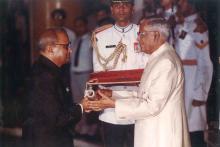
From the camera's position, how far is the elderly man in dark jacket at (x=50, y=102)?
4316 mm

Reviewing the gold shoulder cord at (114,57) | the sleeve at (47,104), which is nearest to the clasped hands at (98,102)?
the sleeve at (47,104)

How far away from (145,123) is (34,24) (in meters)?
7.77

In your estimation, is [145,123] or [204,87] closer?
[145,123]

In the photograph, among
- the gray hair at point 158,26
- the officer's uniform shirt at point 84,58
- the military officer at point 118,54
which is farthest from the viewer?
the officer's uniform shirt at point 84,58

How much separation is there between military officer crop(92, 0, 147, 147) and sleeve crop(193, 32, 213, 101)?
4.65 feet

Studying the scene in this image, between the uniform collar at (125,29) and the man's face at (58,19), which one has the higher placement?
the man's face at (58,19)

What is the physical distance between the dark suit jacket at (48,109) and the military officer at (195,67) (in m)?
2.70

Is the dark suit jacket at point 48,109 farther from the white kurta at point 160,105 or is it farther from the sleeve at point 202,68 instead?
the sleeve at point 202,68

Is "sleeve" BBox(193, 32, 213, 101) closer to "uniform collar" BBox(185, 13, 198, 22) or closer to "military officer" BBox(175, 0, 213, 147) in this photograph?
"military officer" BBox(175, 0, 213, 147)

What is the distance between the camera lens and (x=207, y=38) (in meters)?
7.01

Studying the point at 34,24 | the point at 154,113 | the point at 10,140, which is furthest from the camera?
the point at 34,24

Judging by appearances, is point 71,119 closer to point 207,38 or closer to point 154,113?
point 154,113

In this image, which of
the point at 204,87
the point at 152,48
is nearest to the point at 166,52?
the point at 152,48

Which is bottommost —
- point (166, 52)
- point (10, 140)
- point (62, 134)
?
point (10, 140)
